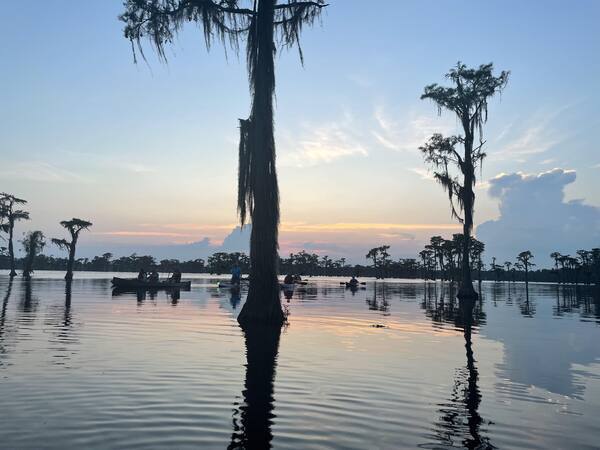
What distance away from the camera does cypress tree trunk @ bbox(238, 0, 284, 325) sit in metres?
18.3

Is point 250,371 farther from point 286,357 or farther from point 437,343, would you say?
point 437,343

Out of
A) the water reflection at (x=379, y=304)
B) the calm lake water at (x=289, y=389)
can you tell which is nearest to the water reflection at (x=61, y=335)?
the calm lake water at (x=289, y=389)

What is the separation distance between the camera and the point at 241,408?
23.0 ft

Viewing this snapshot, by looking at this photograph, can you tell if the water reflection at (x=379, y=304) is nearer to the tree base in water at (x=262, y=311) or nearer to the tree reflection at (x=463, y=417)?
the tree base in water at (x=262, y=311)

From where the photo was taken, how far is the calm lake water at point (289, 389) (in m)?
5.88

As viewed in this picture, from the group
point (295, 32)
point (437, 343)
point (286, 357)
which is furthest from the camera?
point (295, 32)

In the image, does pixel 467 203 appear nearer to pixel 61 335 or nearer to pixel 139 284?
pixel 139 284

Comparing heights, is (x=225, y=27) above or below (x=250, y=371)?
above

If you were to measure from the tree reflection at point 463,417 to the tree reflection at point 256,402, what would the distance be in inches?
87.5

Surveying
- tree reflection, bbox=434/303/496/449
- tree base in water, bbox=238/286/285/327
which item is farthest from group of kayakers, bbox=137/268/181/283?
tree reflection, bbox=434/303/496/449

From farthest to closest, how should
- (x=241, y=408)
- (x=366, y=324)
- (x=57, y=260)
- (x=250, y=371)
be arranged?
(x=57, y=260)
(x=366, y=324)
(x=250, y=371)
(x=241, y=408)

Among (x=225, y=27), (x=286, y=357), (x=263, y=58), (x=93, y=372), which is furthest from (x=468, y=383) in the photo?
(x=225, y=27)

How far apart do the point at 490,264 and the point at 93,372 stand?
170m

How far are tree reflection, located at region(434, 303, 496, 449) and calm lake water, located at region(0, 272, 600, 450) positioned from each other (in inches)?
1.2
